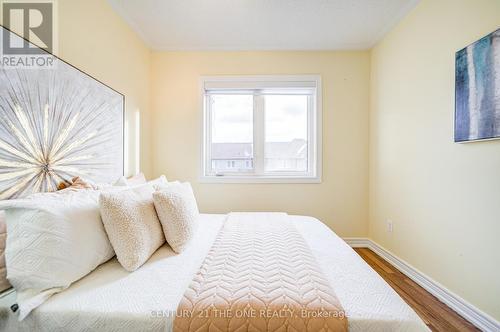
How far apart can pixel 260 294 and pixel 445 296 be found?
170cm

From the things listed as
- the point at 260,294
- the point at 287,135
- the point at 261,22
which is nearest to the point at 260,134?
the point at 287,135

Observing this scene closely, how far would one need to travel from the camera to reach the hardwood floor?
144 cm

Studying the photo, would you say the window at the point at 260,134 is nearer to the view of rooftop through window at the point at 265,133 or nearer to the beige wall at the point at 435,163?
the view of rooftop through window at the point at 265,133

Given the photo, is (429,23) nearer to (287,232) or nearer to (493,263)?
→ (493,263)

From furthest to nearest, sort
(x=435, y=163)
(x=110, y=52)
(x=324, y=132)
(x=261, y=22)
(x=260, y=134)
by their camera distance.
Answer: (x=260, y=134)
(x=324, y=132)
(x=261, y=22)
(x=110, y=52)
(x=435, y=163)

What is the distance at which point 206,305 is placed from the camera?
811 mm

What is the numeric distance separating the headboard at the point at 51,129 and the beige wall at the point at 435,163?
2.53 m

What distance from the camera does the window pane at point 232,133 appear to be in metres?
2.86

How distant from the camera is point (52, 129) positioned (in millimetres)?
1310

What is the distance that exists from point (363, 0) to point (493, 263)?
219 cm

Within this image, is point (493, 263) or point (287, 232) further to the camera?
point (287, 232)

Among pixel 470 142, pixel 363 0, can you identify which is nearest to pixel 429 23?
pixel 363 0

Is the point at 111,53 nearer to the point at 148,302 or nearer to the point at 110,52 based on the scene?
the point at 110,52

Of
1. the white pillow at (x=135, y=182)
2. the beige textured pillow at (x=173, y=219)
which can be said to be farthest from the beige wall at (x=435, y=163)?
the white pillow at (x=135, y=182)
